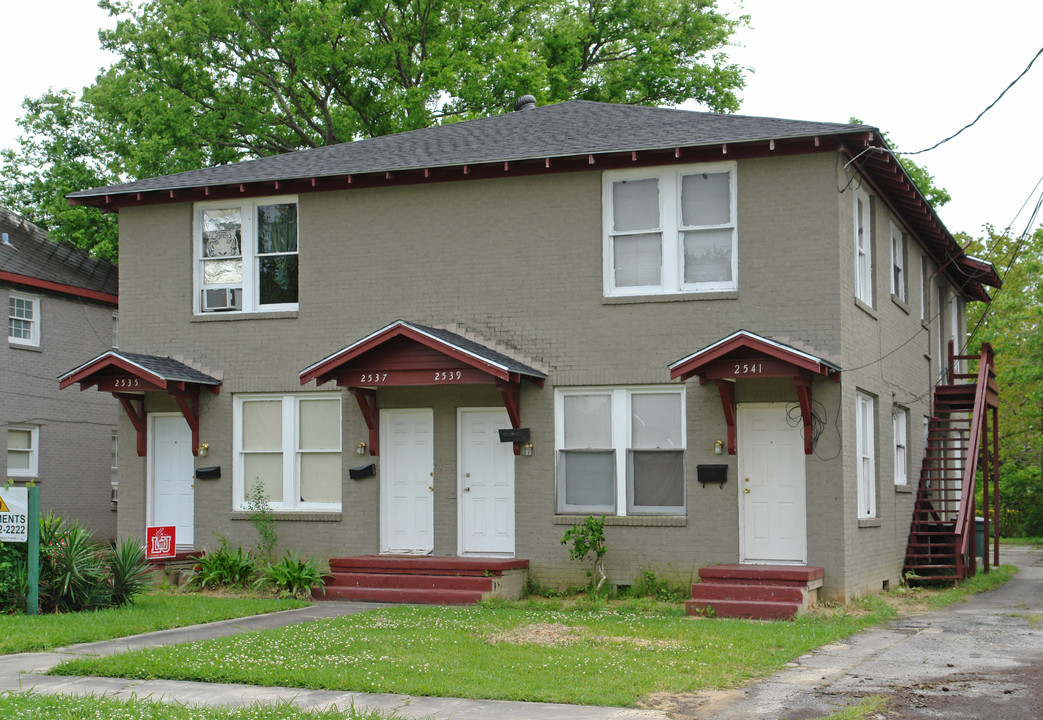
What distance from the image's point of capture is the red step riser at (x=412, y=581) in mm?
15344

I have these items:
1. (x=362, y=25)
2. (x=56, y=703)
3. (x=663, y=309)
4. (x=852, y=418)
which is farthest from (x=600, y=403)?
(x=362, y=25)

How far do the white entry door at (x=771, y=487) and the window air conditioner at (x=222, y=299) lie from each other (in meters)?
7.93

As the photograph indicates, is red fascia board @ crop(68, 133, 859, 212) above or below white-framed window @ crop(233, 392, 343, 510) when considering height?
above

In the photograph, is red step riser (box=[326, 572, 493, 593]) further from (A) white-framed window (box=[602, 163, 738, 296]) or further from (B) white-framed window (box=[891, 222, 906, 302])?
(B) white-framed window (box=[891, 222, 906, 302])

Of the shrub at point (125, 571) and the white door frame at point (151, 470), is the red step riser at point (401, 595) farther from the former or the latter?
the white door frame at point (151, 470)

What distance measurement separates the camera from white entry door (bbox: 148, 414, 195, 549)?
18.2 meters

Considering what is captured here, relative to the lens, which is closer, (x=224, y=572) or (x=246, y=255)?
(x=224, y=572)

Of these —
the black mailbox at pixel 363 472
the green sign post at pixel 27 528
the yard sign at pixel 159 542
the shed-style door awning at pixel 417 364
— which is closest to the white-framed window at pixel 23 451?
the yard sign at pixel 159 542

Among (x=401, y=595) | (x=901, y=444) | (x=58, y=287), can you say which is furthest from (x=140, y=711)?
(x=58, y=287)

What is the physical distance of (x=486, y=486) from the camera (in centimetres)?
1667

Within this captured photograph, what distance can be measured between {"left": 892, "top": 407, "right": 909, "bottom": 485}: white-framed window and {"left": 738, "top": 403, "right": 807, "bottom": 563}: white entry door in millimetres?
3874

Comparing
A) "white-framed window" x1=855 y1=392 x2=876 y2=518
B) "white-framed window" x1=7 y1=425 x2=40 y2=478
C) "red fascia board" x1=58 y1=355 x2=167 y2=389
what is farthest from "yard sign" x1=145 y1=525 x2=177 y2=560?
"white-framed window" x1=7 y1=425 x2=40 y2=478

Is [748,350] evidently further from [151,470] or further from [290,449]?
[151,470]

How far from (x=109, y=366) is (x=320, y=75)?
15959 mm
